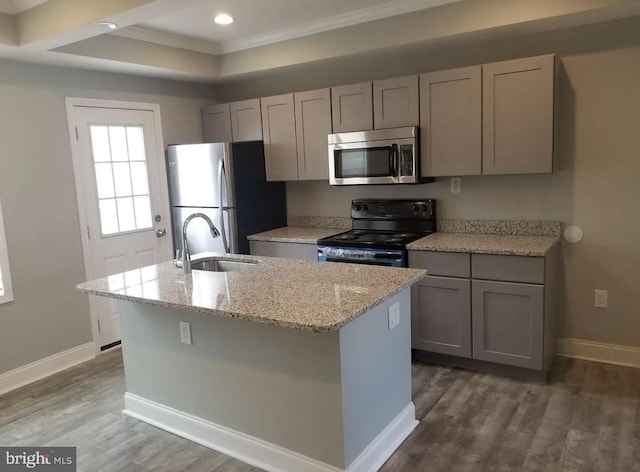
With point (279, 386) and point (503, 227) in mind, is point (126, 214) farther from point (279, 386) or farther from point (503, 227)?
point (503, 227)

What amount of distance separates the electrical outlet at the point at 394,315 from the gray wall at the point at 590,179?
156cm

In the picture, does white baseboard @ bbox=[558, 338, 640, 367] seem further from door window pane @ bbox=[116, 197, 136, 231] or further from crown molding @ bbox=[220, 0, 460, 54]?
door window pane @ bbox=[116, 197, 136, 231]

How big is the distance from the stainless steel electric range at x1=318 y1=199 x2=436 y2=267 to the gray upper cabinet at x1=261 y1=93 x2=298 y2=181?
0.67m

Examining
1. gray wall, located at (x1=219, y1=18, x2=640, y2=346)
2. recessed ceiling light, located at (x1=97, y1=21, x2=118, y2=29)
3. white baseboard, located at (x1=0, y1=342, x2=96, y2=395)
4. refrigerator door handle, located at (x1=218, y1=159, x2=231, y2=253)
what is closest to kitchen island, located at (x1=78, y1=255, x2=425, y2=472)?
white baseboard, located at (x1=0, y1=342, x2=96, y2=395)

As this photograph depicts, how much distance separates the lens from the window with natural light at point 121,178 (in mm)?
4047

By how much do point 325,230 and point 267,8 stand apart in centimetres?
188

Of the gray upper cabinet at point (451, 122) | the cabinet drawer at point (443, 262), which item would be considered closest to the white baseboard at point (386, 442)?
the cabinet drawer at point (443, 262)

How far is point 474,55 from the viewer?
3.62 meters

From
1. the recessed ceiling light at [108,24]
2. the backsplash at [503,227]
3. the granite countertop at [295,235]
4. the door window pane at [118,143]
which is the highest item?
the recessed ceiling light at [108,24]

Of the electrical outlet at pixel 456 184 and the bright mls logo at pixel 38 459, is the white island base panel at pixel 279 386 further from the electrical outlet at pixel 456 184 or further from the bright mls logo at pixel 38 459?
the electrical outlet at pixel 456 184

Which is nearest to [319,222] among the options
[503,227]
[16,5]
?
[503,227]

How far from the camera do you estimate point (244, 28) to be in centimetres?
382

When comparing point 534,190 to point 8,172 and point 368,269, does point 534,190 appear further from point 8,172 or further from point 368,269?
point 8,172

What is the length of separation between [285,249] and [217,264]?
101 cm
